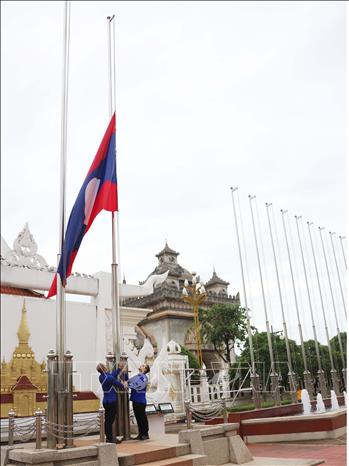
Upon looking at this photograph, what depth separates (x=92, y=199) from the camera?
6.97m

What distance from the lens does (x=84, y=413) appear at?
913cm

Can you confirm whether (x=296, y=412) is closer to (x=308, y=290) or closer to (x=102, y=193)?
→ (x=308, y=290)

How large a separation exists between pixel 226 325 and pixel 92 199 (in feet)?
69.8

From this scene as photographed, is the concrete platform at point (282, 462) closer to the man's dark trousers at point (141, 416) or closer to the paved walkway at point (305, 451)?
the paved walkway at point (305, 451)

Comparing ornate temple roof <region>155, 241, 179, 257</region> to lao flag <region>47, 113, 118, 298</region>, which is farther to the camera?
ornate temple roof <region>155, 241, 179, 257</region>

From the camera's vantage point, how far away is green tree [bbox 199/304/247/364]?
88.6 ft

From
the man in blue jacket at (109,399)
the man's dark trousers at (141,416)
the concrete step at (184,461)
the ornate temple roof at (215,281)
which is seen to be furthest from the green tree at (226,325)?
the concrete step at (184,461)

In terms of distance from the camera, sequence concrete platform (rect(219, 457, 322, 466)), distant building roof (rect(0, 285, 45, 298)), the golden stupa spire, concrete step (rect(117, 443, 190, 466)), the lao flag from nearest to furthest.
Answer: concrete step (rect(117, 443, 190, 466)), concrete platform (rect(219, 457, 322, 466)), the lao flag, the golden stupa spire, distant building roof (rect(0, 285, 45, 298))

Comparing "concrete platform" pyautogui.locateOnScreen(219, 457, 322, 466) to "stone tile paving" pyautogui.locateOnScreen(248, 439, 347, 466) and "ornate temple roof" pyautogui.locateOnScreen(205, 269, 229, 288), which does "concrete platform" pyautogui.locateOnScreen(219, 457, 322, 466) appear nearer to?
"stone tile paving" pyautogui.locateOnScreen(248, 439, 347, 466)

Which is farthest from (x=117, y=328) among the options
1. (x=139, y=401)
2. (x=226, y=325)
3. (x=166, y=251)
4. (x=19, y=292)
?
(x=166, y=251)

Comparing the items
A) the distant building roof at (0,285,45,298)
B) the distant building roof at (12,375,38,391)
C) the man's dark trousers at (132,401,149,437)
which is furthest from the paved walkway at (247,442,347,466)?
the distant building roof at (0,285,45,298)

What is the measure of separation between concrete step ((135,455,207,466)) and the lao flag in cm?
251

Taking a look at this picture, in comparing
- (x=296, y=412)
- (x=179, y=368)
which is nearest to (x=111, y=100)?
(x=179, y=368)

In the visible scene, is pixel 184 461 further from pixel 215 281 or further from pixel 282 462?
pixel 215 281
